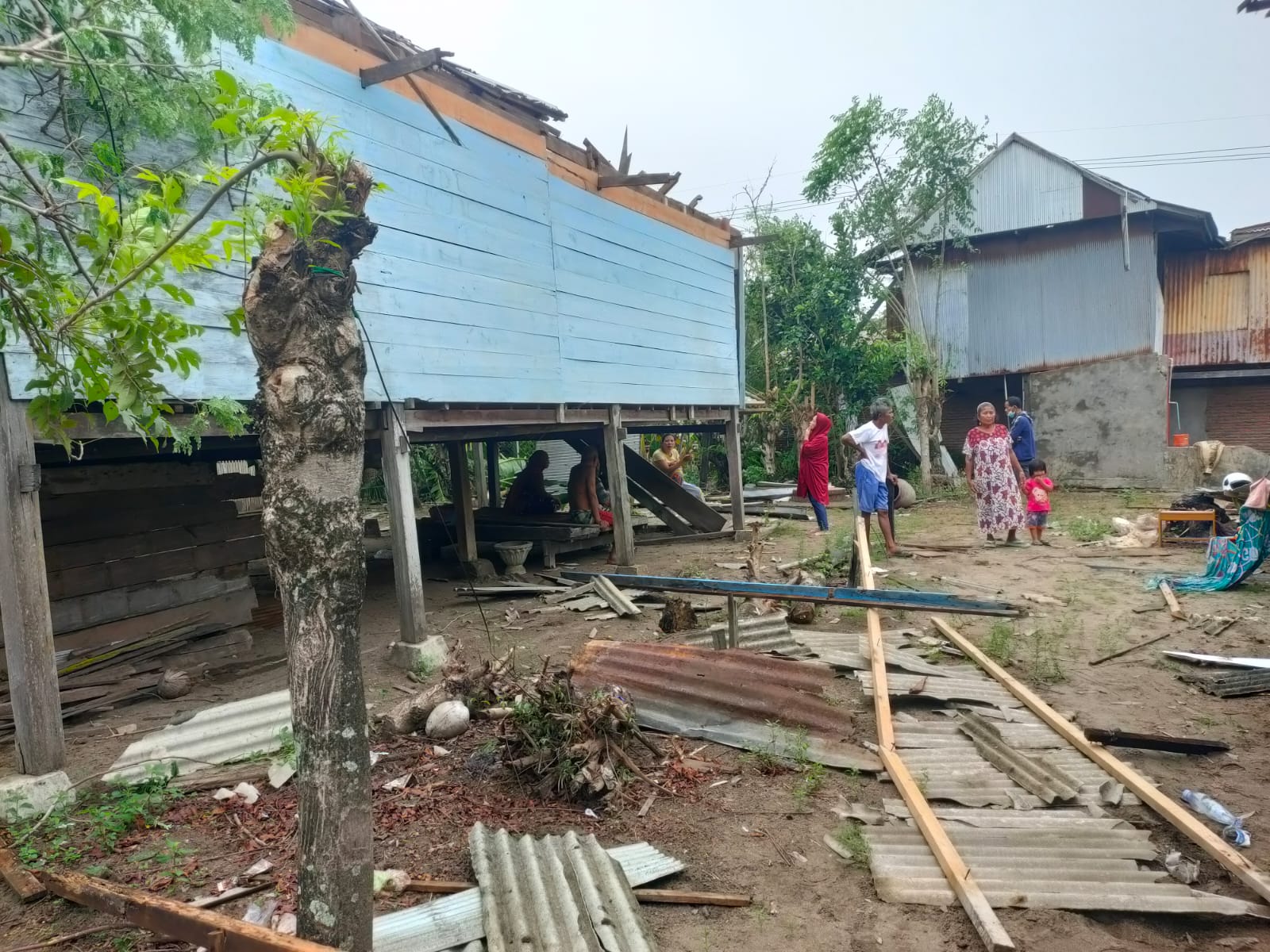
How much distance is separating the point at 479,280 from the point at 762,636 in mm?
4362

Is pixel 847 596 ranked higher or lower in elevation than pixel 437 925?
higher

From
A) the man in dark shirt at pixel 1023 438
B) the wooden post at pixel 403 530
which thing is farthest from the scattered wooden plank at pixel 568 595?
the man in dark shirt at pixel 1023 438

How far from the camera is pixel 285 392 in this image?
2.10m

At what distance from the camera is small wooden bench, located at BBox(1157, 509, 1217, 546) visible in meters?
9.75

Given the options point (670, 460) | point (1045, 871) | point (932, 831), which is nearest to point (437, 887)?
point (932, 831)

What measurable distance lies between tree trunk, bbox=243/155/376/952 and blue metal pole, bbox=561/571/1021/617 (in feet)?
11.0

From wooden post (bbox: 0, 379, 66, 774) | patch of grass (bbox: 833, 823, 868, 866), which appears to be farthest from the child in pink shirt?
wooden post (bbox: 0, 379, 66, 774)

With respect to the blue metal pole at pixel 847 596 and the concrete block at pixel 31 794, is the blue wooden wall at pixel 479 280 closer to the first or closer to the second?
the concrete block at pixel 31 794

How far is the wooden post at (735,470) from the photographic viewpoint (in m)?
12.9

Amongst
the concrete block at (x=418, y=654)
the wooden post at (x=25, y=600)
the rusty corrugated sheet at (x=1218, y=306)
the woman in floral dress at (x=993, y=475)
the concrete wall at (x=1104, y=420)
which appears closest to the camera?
the wooden post at (x=25, y=600)

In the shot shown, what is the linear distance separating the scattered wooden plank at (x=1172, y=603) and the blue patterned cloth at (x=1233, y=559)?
0.21 meters

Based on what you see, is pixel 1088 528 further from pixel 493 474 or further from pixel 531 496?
pixel 493 474

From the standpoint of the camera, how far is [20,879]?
3449mm

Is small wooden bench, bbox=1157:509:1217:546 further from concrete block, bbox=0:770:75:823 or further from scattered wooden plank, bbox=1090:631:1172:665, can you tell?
concrete block, bbox=0:770:75:823
